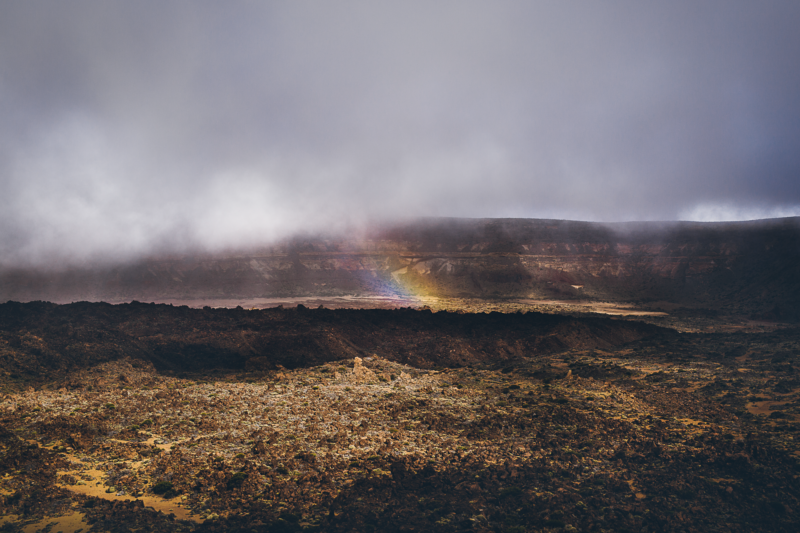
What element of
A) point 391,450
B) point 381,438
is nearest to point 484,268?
point 381,438

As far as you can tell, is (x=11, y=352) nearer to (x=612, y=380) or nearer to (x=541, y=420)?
(x=541, y=420)

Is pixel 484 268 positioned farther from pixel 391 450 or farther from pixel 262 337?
pixel 391 450

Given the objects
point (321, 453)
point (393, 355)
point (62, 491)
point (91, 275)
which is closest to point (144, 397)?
point (62, 491)

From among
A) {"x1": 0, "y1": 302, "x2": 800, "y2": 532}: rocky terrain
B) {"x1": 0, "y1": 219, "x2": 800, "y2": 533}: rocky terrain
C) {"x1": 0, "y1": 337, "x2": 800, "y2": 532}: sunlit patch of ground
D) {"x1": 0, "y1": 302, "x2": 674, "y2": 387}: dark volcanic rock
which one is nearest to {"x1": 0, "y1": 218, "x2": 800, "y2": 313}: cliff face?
{"x1": 0, "y1": 302, "x2": 674, "y2": 387}: dark volcanic rock

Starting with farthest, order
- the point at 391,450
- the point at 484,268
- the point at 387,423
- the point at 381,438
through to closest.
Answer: the point at 484,268, the point at 387,423, the point at 381,438, the point at 391,450

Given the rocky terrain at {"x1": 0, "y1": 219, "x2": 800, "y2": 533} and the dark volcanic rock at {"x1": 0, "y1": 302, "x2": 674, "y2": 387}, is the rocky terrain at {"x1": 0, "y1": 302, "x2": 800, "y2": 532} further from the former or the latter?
the dark volcanic rock at {"x1": 0, "y1": 302, "x2": 674, "y2": 387}

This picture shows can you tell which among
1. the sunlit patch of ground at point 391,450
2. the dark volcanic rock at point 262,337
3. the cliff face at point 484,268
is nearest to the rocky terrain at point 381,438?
the sunlit patch of ground at point 391,450
